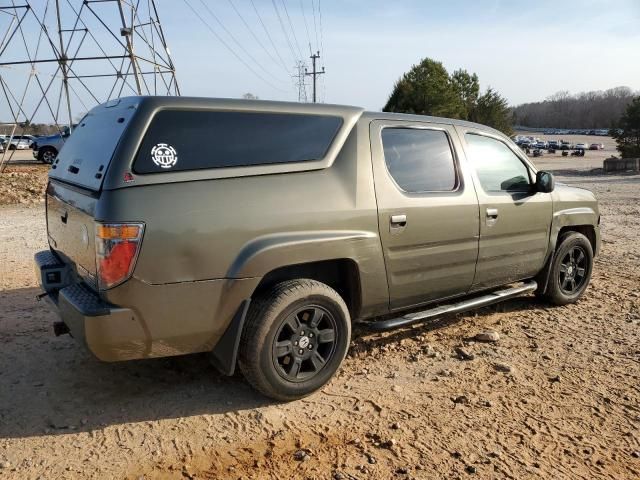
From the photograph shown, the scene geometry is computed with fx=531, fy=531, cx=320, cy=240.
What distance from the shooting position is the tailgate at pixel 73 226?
9.82 feet

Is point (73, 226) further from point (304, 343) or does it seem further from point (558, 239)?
point (558, 239)

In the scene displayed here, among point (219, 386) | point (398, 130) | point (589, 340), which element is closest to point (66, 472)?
point (219, 386)

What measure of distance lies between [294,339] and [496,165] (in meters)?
2.46

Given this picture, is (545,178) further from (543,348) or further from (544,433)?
(544,433)

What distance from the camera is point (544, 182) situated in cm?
474

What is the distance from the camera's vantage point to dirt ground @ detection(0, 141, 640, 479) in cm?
280

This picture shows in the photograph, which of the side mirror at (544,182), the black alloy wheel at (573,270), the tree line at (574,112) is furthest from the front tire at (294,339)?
the tree line at (574,112)

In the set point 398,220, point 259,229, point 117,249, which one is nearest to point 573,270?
point 398,220

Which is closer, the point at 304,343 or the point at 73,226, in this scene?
the point at 73,226

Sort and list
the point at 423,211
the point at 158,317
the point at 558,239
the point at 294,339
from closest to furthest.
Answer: the point at 158,317 → the point at 294,339 → the point at 423,211 → the point at 558,239

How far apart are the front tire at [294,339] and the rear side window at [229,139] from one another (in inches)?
33.0

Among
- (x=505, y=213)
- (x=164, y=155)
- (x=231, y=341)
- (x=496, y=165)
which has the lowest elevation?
(x=231, y=341)

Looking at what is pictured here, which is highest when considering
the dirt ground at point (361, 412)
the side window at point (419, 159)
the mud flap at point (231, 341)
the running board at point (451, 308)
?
the side window at point (419, 159)

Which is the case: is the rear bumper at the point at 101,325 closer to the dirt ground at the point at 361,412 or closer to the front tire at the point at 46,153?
the dirt ground at the point at 361,412
